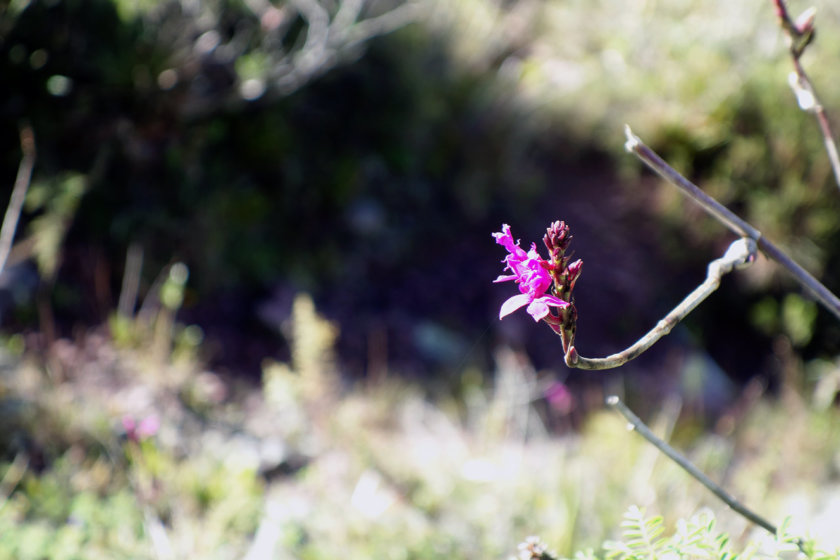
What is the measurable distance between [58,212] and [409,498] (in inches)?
78.5

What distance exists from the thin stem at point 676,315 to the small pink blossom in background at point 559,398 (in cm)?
228

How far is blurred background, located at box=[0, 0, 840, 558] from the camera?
2457 mm

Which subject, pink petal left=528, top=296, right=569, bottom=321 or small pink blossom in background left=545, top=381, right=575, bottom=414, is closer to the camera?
pink petal left=528, top=296, right=569, bottom=321

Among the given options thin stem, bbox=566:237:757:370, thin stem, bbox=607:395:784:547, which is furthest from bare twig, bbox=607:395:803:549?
thin stem, bbox=566:237:757:370

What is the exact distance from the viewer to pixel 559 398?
3.05 metres

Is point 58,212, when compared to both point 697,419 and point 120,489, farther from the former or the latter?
point 697,419

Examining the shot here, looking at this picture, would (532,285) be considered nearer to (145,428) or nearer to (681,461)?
(681,461)

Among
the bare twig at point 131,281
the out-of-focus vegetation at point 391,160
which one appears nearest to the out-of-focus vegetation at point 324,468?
the bare twig at point 131,281

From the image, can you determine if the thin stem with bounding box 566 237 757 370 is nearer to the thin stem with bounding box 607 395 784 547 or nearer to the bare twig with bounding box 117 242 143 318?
the thin stem with bounding box 607 395 784 547

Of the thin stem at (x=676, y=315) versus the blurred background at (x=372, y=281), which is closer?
the thin stem at (x=676, y=315)

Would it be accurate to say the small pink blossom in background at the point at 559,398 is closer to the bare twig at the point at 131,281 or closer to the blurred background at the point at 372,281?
the blurred background at the point at 372,281

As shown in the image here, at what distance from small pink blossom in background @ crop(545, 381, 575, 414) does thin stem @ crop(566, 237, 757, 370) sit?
228cm

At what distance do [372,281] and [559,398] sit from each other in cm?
143

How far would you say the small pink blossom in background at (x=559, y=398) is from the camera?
3068 millimetres
